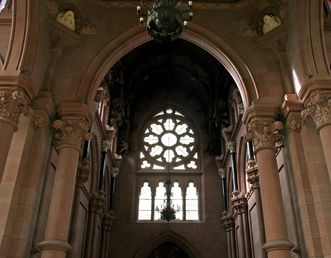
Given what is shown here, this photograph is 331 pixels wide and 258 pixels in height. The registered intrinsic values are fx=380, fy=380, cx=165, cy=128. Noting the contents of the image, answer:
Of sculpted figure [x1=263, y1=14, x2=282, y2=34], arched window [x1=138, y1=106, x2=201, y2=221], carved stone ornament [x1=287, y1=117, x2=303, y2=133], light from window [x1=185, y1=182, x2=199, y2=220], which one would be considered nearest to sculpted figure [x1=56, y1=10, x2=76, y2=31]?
sculpted figure [x1=263, y1=14, x2=282, y2=34]

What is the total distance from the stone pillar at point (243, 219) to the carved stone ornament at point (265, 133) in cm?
610

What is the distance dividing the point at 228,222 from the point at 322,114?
31.7 feet

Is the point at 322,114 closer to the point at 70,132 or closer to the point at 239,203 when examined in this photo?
the point at 70,132

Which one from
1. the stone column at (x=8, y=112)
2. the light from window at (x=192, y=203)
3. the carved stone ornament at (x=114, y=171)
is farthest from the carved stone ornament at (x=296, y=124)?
the carved stone ornament at (x=114, y=171)

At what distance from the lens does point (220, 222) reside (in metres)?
17.2

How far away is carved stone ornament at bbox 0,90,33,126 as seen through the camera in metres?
7.71

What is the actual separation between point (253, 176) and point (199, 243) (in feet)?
19.5

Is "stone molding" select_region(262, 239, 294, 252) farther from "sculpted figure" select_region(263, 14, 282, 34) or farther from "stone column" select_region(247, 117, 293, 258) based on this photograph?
"sculpted figure" select_region(263, 14, 282, 34)

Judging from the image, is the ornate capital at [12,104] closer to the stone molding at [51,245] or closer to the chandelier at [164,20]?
the stone molding at [51,245]

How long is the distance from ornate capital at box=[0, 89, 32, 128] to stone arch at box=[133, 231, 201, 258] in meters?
10.4

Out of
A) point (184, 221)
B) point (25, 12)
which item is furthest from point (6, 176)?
A: point (184, 221)

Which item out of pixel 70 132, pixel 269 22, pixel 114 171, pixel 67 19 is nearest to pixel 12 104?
pixel 70 132

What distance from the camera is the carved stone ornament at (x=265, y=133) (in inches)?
347

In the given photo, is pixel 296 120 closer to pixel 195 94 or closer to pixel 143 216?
pixel 143 216
